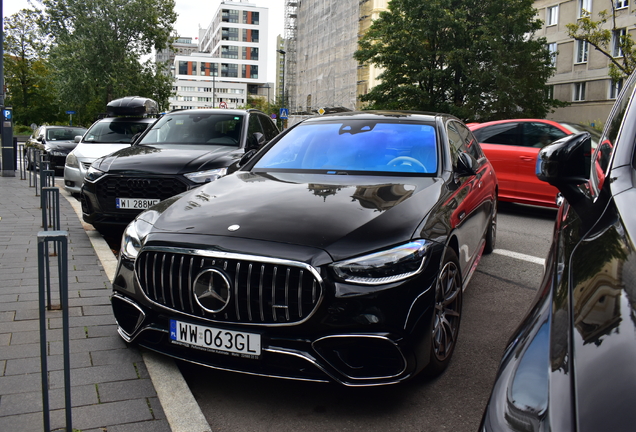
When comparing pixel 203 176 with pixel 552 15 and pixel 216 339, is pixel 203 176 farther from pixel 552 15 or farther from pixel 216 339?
pixel 552 15

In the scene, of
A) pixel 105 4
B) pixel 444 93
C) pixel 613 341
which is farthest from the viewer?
pixel 444 93

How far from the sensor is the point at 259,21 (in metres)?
122

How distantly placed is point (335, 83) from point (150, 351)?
2587 inches

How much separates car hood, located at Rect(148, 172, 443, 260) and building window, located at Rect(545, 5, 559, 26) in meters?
44.0

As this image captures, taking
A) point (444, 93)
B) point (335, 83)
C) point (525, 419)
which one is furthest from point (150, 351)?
point (335, 83)

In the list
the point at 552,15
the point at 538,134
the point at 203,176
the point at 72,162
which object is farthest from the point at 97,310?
the point at 552,15

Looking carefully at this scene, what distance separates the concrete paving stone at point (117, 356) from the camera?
11.8 ft

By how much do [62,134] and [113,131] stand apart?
30.2 ft

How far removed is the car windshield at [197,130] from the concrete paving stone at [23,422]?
19.9 ft

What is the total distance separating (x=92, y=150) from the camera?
39.3 ft

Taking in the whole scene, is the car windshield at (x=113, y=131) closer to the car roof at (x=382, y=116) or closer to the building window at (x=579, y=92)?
the car roof at (x=382, y=116)

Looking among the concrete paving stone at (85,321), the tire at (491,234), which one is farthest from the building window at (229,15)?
the concrete paving stone at (85,321)

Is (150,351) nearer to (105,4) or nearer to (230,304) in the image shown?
(230,304)

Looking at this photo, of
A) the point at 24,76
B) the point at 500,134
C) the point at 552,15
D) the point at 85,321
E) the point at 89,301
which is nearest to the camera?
the point at 85,321
